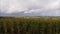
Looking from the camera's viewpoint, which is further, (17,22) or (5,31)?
(17,22)

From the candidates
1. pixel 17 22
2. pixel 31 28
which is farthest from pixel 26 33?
pixel 17 22

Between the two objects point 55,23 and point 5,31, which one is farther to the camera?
point 55,23

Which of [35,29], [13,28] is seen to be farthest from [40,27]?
[13,28]

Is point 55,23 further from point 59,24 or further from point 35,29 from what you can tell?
point 35,29

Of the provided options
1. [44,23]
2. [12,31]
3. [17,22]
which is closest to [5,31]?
[12,31]

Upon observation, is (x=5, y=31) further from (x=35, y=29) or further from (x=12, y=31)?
(x=35, y=29)

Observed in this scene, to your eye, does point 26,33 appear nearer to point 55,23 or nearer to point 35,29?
point 35,29
